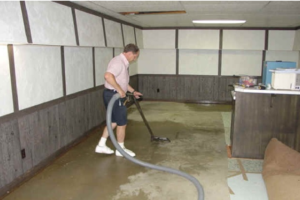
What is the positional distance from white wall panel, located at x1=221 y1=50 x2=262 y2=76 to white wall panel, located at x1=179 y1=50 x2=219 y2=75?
0.26 metres

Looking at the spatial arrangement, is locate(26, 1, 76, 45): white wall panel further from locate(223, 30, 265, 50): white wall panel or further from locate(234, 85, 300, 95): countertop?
locate(223, 30, 265, 50): white wall panel

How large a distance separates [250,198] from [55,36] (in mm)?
2629

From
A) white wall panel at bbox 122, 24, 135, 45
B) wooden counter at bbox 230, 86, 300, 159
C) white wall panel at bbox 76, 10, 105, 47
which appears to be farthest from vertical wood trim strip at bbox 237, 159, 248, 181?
white wall panel at bbox 122, 24, 135, 45

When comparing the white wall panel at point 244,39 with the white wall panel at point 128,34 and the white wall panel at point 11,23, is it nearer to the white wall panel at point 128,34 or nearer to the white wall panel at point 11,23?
A: the white wall panel at point 128,34

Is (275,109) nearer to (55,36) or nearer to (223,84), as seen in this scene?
(55,36)

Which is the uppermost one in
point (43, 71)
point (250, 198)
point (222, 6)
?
point (222, 6)

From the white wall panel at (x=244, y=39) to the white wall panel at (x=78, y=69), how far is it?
4031 millimetres

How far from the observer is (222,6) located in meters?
3.67

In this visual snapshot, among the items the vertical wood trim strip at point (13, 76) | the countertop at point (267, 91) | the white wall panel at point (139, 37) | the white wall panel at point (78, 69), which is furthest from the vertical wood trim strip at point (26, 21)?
the white wall panel at point (139, 37)

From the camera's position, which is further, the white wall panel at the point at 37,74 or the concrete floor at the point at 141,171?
the white wall panel at the point at 37,74

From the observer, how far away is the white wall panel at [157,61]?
7609 mm

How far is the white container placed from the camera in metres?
3.31

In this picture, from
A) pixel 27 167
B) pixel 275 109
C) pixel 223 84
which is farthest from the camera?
pixel 223 84

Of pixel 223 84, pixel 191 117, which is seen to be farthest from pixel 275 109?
pixel 223 84
